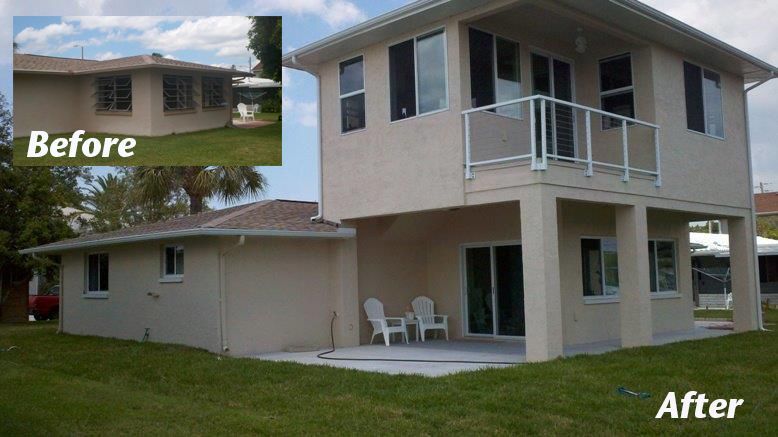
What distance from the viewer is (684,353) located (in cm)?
1290

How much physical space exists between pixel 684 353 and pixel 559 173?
3597mm

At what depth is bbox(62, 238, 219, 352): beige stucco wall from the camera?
590 inches

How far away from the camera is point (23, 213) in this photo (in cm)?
2795

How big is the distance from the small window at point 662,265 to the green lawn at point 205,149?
8.77 meters

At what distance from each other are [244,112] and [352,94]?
15.6ft

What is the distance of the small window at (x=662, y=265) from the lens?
17906mm

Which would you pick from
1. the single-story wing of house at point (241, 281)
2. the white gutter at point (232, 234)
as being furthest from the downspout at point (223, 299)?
the white gutter at point (232, 234)

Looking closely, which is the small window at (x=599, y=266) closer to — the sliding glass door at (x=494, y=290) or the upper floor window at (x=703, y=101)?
the sliding glass door at (x=494, y=290)

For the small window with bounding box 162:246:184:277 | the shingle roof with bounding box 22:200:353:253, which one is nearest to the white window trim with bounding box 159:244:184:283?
the small window with bounding box 162:246:184:277

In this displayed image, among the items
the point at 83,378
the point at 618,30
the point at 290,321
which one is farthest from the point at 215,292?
the point at 618,30

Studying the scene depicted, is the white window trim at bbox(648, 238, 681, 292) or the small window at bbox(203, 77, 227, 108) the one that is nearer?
the white window trim at bbox(648, 238, 681, 292)

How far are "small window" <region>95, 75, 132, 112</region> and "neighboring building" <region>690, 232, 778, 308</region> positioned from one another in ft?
69.1

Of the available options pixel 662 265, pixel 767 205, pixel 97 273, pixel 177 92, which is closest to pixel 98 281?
pixel 97 273

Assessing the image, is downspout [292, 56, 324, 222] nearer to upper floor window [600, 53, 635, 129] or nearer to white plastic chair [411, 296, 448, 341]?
white plastic chair [411, 296, 448, 341]
